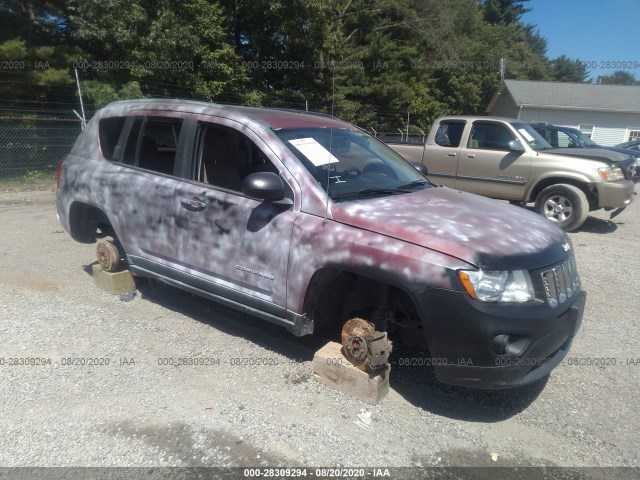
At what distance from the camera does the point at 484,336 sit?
2.70m

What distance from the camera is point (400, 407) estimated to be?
10.6 feet

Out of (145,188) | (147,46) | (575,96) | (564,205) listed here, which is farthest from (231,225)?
(575,96)

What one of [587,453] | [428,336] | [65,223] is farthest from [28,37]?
[587,453]

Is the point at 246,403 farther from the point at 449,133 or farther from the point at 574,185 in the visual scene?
the point at 449,133

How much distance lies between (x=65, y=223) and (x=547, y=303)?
15.1 ft

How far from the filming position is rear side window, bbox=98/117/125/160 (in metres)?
4.73

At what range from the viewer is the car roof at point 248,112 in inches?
151

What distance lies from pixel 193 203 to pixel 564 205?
6.88m

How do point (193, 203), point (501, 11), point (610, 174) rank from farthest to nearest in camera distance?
point (501, 11) < point (610, 174) < point (193, 203)

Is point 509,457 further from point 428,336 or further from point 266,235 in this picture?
point 266,235

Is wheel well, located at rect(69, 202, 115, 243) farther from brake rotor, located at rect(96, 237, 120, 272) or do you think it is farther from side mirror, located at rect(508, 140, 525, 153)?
side mirror, located at rect(508, 140, 525, 153)

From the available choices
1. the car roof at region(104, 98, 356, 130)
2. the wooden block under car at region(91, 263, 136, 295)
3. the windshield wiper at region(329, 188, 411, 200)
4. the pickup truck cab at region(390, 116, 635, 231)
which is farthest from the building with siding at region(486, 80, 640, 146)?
the wooden block under car at region(91, 263, 136, 295)

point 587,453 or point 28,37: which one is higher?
point 28,37

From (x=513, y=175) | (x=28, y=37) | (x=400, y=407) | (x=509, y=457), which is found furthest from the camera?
(x=28, y=37)
